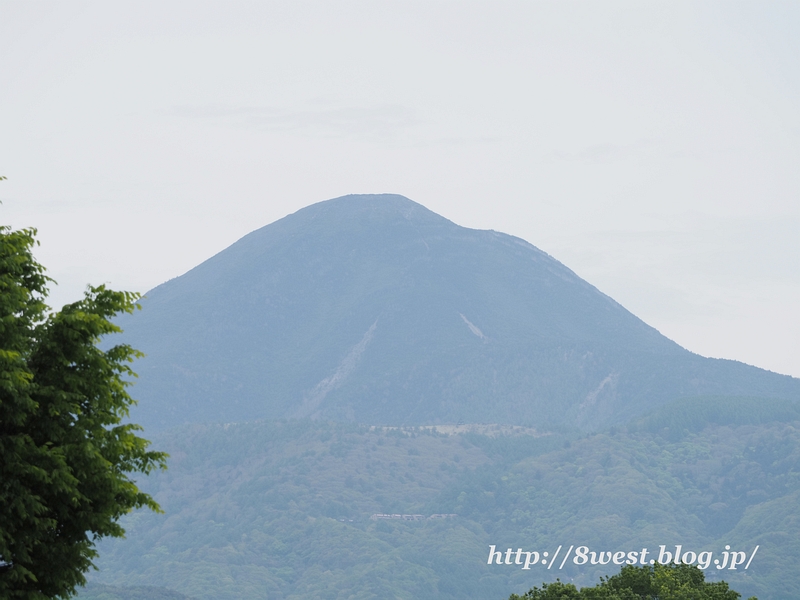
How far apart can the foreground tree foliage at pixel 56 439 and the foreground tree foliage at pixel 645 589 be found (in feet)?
87.5

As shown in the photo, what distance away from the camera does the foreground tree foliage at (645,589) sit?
155ft

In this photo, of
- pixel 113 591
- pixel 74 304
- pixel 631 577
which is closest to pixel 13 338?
pixel 74 304

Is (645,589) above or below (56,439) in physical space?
below

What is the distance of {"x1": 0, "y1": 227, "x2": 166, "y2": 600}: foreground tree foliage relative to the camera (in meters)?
22.7

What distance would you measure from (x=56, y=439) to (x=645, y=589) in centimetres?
3297

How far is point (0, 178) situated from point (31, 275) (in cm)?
221

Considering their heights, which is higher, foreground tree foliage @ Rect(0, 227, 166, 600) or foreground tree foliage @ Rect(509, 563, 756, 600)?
foreground tree foliage @ Rect(0, 227, 166, 600)

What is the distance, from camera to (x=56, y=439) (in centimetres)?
2353

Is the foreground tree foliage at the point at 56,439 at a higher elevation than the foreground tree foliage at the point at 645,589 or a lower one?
higher

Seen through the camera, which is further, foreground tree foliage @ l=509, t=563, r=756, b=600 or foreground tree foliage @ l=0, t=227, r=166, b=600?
foreground tree foliage @ l=509, t=563, r=756, b=600

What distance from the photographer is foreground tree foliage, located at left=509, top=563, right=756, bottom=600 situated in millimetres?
47344

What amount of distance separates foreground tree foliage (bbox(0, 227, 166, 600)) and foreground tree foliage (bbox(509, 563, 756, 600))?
2668 centimetres

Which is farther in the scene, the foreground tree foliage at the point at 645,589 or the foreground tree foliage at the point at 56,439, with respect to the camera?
the foreground tree foliage at the point at 645,589

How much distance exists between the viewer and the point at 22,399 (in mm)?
22500
